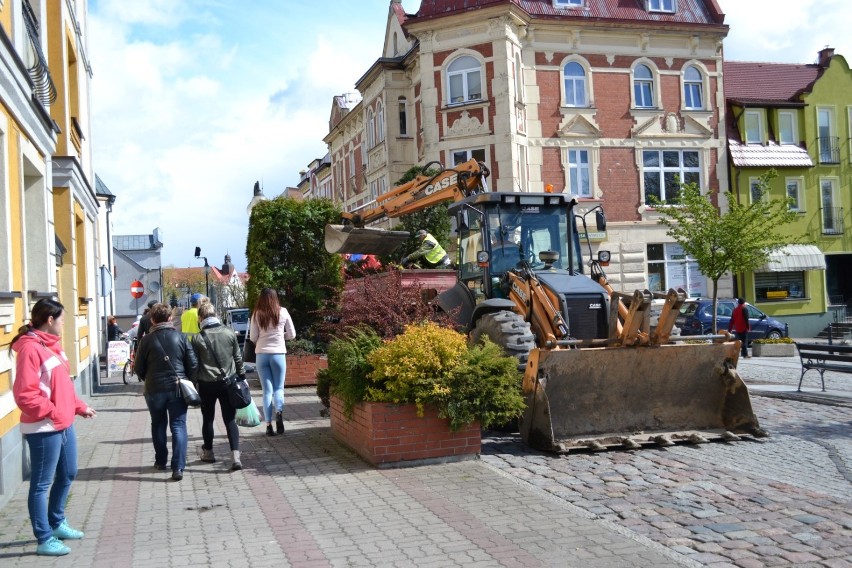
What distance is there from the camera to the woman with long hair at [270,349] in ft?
34.6

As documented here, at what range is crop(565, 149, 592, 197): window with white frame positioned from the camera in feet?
98.6

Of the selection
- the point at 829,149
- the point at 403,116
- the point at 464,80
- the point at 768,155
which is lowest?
the point at 768,155

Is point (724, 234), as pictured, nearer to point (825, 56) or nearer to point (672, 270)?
point (672, 270)

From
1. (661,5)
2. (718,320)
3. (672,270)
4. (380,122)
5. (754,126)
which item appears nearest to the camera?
(718,320)

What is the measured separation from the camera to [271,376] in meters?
10.7

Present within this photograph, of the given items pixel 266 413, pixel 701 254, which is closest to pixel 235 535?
pixel 266 413

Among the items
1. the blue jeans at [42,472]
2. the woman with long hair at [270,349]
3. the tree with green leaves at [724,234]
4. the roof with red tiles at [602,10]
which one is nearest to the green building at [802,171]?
the roof with red tiles at [602,10]

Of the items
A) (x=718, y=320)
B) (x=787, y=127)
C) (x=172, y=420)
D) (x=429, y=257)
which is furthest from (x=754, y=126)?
(x=172, y=420)

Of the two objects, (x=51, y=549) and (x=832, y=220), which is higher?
(x=832, y=220)

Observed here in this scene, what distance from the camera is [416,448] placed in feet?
27.7

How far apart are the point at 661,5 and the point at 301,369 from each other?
2170 cm

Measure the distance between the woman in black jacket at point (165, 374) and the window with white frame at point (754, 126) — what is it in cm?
3024

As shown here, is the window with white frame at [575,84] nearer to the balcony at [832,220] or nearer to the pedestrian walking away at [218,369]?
the balcony at [832,220]

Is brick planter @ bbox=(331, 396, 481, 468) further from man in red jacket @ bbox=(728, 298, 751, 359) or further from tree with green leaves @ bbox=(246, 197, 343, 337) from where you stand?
man in red jacket @ bbox=(728, 298, 751, 359)
